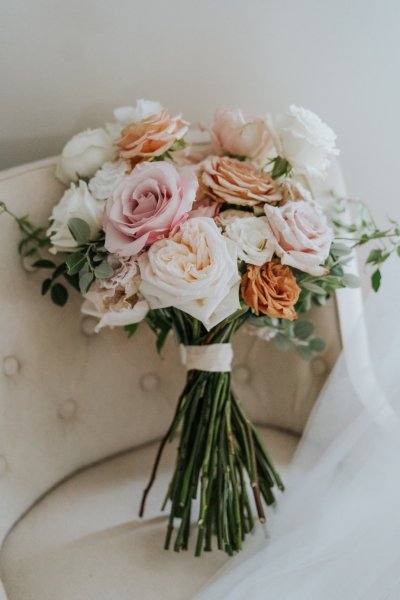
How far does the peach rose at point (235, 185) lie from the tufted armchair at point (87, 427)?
24cm

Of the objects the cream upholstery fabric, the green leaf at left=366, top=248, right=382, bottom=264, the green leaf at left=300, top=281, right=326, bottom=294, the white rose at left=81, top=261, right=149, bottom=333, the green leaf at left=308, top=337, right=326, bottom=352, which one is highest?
the green leaf at left=366, top=248, right=382, bottom=264

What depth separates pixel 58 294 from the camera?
84cm

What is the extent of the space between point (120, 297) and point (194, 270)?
0.37 ft

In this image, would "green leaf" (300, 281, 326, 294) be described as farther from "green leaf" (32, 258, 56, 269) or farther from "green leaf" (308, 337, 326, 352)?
"green leaf" (32, 258, 56, 269)

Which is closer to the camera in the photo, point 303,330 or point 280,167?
point 280,167

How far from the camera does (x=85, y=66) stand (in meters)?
0.94

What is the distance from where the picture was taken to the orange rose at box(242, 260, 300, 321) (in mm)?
679

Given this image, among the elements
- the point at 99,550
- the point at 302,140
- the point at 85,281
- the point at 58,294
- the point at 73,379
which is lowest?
the point at 99,550

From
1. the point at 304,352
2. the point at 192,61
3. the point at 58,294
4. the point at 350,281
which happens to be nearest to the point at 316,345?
the point at 304,352

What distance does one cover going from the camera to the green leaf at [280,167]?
760mm

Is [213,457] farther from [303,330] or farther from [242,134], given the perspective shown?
[242,134]

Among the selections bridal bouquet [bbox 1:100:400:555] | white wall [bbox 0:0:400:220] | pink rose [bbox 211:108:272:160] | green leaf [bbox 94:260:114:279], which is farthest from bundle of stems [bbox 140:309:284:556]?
white wall [bbox 0:0:400:220]

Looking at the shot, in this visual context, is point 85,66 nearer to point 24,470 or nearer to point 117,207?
point 117,207

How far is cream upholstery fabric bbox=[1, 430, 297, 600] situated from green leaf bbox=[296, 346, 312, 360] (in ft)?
0.60
